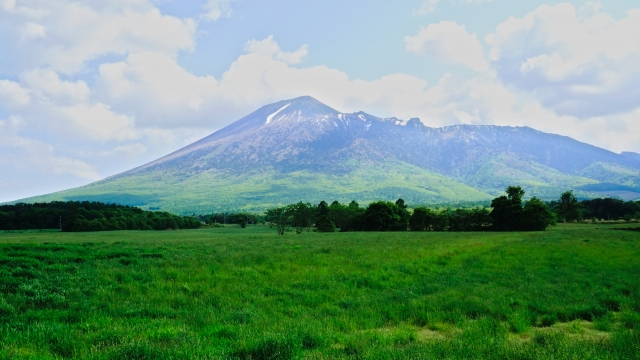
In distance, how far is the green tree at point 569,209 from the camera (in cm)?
10462

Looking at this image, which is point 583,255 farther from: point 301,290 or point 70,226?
point 70,226

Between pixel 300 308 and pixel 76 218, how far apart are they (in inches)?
3786

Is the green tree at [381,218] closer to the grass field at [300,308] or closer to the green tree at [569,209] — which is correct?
the green tree at [569,209]

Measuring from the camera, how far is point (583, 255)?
2373 cm

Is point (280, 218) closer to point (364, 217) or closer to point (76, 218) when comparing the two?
point (364, 217)

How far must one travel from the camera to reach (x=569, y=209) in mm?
105000

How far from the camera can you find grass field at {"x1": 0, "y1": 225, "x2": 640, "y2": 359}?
6754mm

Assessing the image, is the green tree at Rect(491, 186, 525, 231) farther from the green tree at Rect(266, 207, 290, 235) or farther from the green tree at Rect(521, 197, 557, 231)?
the green tree at Rect(266, 207, 290, 235)

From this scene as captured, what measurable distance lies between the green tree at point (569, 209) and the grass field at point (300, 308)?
101631 millimetres

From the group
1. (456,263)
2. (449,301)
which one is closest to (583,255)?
(456,263)

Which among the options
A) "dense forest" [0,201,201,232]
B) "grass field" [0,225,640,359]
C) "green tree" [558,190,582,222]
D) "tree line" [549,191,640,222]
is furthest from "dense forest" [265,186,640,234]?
"grass field" [0,225,640,359]

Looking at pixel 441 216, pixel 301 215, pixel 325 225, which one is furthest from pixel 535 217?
pixel 301 215

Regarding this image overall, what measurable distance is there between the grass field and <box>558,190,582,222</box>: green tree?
102m

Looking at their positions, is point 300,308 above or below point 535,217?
below
